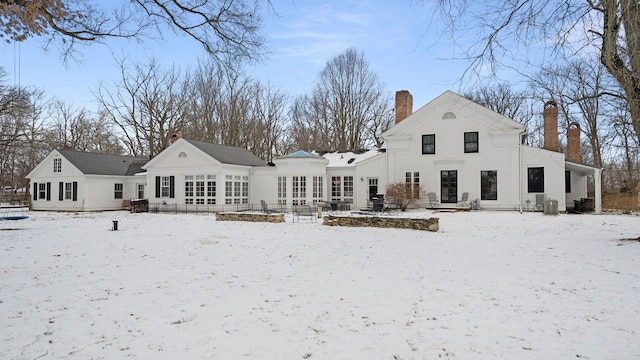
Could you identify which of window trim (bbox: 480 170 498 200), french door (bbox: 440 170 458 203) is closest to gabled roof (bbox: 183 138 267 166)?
french door (bbox: 440 170 458 203)

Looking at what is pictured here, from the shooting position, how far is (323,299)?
6.42 metres

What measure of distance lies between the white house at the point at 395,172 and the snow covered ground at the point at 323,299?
1057 cm

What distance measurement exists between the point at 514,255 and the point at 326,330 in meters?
6.79

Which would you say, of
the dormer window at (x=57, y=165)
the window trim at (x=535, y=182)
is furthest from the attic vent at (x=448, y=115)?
the dormer window at (x=57, y=165)

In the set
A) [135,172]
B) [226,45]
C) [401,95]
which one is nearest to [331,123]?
[401,95]

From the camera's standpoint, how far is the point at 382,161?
2489 cm

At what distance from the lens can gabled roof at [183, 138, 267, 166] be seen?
81.5 ft

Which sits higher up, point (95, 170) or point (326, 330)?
point (95, 170)

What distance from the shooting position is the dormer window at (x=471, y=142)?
2283cm

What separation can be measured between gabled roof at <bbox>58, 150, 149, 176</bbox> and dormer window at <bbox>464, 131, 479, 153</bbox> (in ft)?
81.0

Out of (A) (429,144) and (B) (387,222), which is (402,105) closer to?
(A) (429,144)

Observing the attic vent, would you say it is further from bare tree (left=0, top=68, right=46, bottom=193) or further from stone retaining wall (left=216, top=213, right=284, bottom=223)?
bare tree (left=0, top=68, right=46, bottom=193)

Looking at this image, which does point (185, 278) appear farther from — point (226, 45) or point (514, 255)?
point (514, 255)

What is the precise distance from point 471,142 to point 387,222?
10988mm
